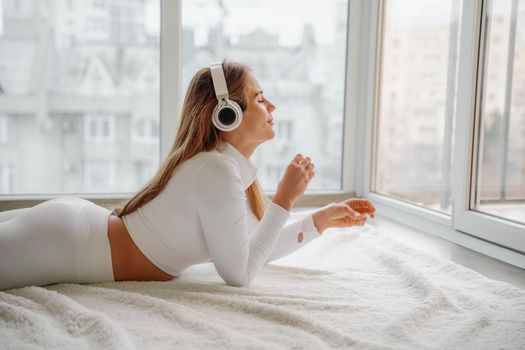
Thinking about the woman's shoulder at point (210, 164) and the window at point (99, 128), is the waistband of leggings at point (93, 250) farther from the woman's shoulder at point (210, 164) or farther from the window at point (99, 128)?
the window at point (99, 128)

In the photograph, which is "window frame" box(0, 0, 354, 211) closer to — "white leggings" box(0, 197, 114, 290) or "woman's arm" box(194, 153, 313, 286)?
"white leggings" box(0, 197, 114, 290)

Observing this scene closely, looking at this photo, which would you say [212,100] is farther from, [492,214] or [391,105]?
[391,105]

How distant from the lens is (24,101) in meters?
2.08

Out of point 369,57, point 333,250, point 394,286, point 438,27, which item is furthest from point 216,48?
point 394,286

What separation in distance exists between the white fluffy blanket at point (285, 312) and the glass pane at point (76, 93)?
38.6 inches

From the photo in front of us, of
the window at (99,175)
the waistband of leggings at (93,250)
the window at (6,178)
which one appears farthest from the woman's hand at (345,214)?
the window at (6,178)

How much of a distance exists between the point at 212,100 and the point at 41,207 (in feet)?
1.59

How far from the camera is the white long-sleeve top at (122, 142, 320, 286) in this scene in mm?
1195

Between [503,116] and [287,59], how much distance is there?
1043 mm

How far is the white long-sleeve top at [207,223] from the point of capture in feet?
3.92

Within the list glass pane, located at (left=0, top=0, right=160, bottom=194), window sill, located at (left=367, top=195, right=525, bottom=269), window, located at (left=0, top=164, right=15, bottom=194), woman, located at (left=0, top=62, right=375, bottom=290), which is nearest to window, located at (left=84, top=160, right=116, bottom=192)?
glass pane, located at (left=0, top=0, right=160, bottom=194)

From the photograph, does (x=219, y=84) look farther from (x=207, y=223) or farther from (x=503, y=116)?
(x=503, y=116)

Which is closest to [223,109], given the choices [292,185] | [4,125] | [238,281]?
[292,185]

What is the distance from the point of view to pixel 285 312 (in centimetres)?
104
